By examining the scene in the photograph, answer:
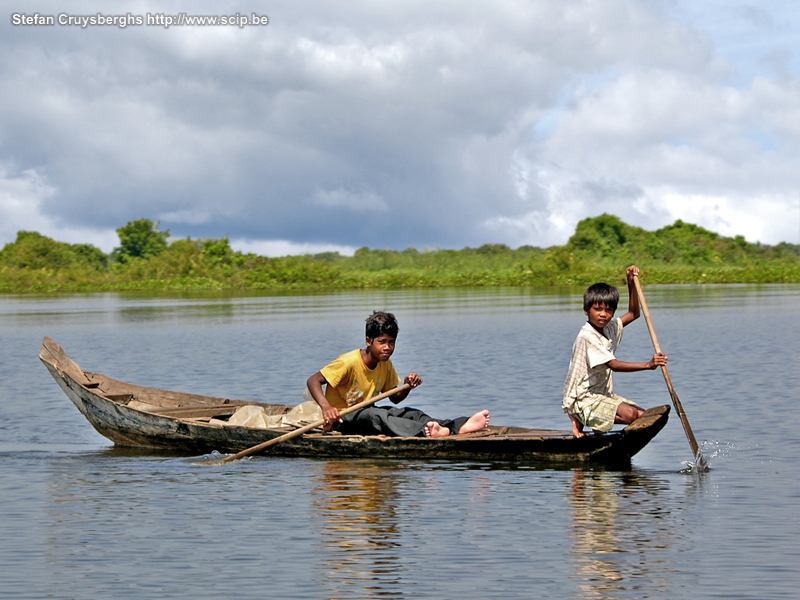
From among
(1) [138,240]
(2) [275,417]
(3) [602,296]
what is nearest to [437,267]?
(1) [138,240]

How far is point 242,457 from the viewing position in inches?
340

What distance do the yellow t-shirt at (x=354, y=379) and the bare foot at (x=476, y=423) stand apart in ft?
2.05

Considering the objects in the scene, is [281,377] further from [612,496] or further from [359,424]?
[612,496]

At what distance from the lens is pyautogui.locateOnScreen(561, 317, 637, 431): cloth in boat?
23.9ft

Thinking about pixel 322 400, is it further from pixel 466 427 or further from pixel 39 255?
pixel 39 255

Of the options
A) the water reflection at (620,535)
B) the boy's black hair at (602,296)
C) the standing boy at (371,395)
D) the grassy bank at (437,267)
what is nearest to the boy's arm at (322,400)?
the standing boy at (371,395)

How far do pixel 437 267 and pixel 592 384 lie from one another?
49740mm

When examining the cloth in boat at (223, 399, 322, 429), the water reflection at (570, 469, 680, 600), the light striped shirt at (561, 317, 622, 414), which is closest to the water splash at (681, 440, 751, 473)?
the water reflection at (570, 469, 680, 600)

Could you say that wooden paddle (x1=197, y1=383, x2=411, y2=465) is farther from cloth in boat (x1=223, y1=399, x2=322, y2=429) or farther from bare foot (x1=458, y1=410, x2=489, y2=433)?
bare foot (x1=458, y1=410, x2=489, y2=433)

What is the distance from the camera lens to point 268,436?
8555 mm

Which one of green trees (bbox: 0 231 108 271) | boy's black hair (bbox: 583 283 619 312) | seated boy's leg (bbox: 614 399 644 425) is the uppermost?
green trees (bbox: 0 231 108 271)

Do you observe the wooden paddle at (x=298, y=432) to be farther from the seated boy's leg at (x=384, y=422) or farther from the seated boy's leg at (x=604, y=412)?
the seated boy's leg at (x=604, y=412)

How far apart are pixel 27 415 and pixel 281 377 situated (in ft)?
13.4

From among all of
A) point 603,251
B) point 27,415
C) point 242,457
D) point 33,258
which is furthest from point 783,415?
point 33,258
